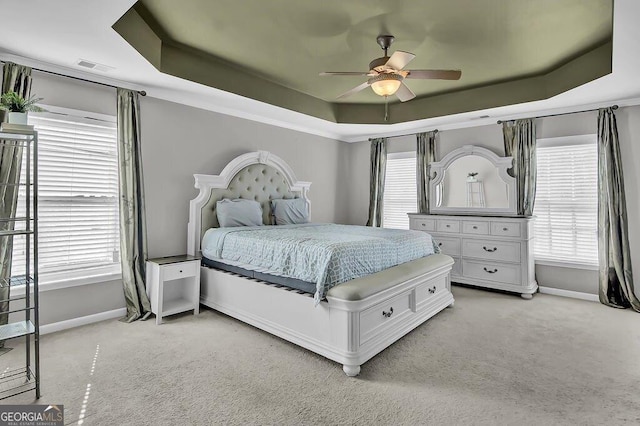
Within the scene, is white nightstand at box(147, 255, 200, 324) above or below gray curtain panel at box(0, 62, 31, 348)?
below

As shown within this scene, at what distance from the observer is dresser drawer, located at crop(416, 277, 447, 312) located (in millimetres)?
3133

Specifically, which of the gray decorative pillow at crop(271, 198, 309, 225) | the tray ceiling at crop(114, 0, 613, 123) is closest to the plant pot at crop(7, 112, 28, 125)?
the tray ceiling at crop(114, 0, 613, 123)

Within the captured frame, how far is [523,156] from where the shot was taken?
453cm

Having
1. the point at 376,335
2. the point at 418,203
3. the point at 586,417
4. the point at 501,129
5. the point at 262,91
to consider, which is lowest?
the point at 586,417

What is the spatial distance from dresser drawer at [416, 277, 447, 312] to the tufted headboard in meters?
2.38

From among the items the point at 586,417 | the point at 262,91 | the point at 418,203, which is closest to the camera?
the point at 586,417

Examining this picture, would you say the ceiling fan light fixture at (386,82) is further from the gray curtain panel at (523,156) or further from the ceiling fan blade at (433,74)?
the gray curtain panel at (523,156)

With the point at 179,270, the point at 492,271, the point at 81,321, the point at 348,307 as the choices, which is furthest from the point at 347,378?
the point at 492,271

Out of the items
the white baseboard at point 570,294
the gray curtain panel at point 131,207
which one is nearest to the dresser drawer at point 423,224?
the white baseboard at point 570,294

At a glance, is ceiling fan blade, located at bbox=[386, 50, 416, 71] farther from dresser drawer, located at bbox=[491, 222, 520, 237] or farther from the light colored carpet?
dresser drawer, located at bbox=[491, 222, 520, 237]

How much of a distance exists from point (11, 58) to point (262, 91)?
2.31 metres

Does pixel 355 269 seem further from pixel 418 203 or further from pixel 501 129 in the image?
pixel 501 129

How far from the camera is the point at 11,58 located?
9.11 feet

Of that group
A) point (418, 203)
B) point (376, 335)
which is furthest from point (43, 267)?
point (418, 203)
